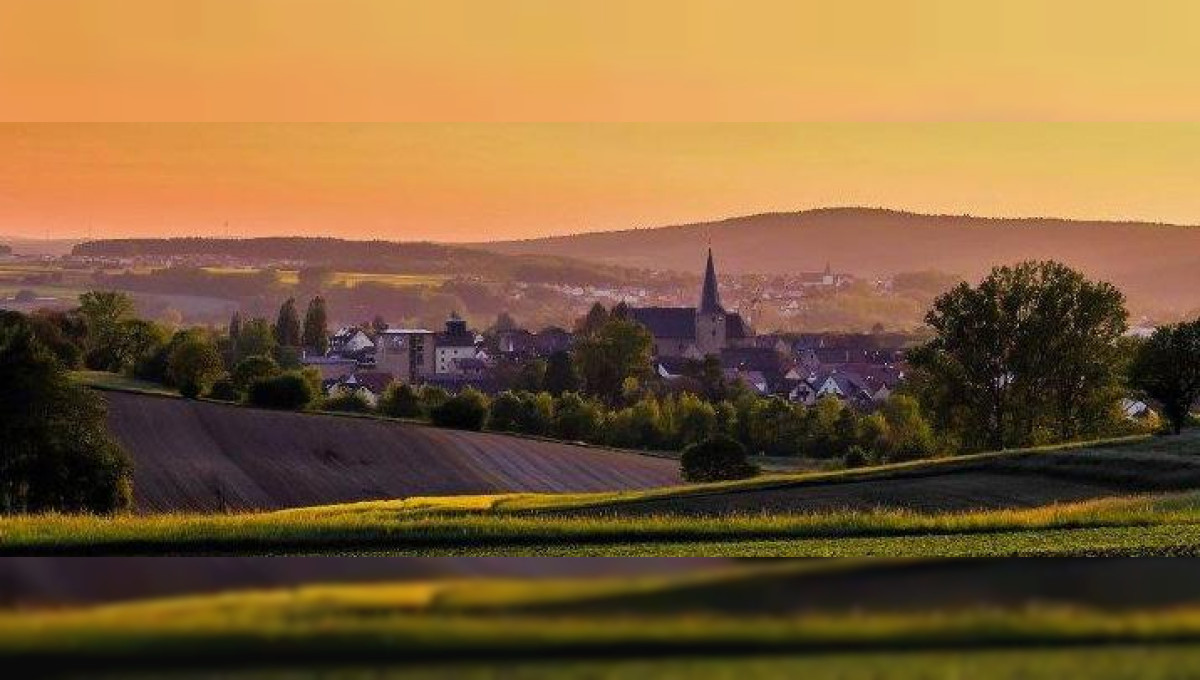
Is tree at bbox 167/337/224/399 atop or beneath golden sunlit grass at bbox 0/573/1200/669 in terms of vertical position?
beneath

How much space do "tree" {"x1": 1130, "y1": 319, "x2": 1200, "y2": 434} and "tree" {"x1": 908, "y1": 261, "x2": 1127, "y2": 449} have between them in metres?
25.5

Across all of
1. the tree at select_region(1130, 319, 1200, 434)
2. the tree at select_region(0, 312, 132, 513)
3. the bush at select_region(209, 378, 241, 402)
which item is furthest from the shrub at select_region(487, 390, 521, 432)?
the tree at select_region(0, 312, 132, 513)

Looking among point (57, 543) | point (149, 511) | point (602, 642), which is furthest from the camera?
point (149, 511)

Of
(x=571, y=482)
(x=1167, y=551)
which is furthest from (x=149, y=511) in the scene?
(x=1167, y=551)

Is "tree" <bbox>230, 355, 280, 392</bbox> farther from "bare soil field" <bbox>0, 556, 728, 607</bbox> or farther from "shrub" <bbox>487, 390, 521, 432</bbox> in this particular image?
"bare soil field" <bbox>0, 556, 728, 607</bbox>

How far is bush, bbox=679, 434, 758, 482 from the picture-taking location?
384 feet

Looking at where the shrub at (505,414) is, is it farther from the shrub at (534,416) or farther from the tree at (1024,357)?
the tree at (1024,357)

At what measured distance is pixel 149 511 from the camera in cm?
8269

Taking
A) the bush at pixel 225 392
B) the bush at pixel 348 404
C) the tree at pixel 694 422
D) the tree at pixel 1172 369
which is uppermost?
the tree at pixel 1172 369

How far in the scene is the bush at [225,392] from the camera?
148 m

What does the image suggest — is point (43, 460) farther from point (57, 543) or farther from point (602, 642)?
point (602, 642)

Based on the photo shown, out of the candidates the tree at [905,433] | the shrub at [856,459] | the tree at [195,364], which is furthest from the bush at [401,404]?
the shrub at [856,459]

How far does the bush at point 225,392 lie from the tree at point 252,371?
1205mm

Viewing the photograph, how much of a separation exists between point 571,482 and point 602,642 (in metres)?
102
